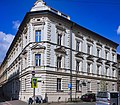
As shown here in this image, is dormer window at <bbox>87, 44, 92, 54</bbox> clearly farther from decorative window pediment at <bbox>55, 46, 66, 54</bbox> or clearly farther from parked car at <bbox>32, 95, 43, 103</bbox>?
parked car at <bbox>32, 95, 43, 103</bbox>

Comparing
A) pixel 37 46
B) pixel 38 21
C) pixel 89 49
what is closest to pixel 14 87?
pixel 89 49

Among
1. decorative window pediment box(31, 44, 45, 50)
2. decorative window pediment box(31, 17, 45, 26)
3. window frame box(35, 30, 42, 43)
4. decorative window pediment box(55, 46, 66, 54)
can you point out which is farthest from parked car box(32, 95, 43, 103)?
decorative window pediment box(31, 17, 45, 26)

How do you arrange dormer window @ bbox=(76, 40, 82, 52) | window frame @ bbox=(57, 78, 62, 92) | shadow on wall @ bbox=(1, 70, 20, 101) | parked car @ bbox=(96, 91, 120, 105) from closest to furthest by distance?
parked car @ bbox=(96, 91, 120, 105), window frame @ bbox=(57, 78, 62, 92), dormer window @ bbox=(76, 40, 82, 52), shadow on wall @ bbox=(1, 70, 20, 101)

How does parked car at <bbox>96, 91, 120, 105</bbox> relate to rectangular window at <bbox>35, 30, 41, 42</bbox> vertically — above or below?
below

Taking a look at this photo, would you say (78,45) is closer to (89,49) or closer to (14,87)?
(89,49)

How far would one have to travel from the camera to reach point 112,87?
187ft

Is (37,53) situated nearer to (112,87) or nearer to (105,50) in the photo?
(105,50)

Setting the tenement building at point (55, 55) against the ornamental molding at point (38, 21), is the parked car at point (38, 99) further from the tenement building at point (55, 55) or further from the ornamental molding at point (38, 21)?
the ornamental molding at point (38, 21)

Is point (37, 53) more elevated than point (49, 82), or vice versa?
point (37, 53)

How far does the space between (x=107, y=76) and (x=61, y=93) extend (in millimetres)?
20188

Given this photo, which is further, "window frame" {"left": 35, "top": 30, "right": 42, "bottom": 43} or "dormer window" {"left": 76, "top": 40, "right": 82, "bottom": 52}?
"dormer window" {"left": 76, "top": 40, "right": 82, "bottom": 52}

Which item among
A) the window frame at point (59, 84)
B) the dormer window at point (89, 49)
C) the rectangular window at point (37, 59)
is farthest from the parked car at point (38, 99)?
the dormer window at point (89, 49)

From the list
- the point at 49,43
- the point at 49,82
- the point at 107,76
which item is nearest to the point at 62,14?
the point at 49,43

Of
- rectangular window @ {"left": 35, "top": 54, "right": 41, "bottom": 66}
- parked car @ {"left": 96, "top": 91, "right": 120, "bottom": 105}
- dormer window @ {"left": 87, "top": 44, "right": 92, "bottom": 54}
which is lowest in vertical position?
parked car @ {"left": 96, "top": 91, "right": 120, "bottom": 105}
